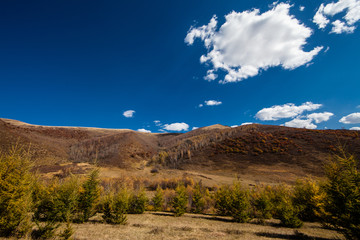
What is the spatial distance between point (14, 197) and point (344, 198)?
16.3 m

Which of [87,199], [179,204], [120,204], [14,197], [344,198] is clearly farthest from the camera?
[179,204]

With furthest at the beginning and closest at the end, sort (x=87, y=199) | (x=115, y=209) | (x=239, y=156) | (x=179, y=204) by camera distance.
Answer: (x=239, y=156)
(x=179, y=204)
(x=115, y=209)
(x=87, y=199)

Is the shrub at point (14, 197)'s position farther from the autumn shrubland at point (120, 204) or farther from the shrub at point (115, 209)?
the shrub at point (115, 209)

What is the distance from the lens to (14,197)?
297 inches

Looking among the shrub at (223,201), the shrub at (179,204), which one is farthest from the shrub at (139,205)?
the shrub at (223,201)

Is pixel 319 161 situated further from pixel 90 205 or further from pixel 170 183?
pixel 90 205

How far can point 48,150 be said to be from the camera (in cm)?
6094

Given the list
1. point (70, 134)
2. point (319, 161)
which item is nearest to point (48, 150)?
point (70, 134)

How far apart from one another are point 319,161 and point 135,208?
45.7 metres

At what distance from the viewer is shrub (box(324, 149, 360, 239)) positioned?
25.1 feet

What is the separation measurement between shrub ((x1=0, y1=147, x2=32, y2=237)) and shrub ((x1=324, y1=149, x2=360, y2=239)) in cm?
1530

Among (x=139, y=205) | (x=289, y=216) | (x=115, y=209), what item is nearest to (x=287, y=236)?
(x=289, y=216)

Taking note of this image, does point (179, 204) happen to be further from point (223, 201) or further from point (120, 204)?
point (120, 204)

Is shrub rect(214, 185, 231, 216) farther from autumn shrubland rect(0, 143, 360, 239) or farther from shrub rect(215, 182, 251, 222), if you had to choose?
shrub rect(215, 182, 251, 222)
